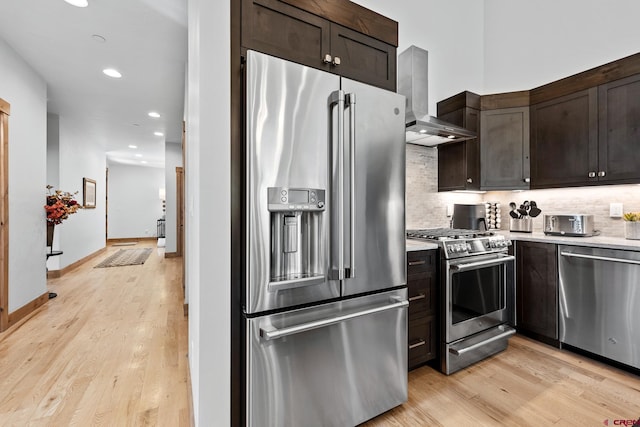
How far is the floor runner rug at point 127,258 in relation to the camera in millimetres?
6246

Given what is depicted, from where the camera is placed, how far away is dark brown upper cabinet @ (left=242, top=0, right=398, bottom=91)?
148cm

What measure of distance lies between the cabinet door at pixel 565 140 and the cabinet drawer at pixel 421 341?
6.37 feet

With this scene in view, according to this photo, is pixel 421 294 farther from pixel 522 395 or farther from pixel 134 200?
pixel 134 200

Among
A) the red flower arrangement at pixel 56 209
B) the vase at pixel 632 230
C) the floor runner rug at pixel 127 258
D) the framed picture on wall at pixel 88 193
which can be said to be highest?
the framed picture on wall at pixel 88 193

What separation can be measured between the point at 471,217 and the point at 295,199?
8.07 ft

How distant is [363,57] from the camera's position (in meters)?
1.81

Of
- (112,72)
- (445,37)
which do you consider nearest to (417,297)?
(445,37)

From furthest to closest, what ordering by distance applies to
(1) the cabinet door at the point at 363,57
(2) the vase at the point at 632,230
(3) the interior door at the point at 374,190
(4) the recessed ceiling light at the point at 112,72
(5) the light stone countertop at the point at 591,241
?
(4) the recessed ceiling light at the point at 112,72 < (2) the vase at the point at 632,230 < (5) the light stone countertop at the point at 591,241 < (1) the cabinet door at the point at 363,57 < (3) the interior door at the point at 374,190

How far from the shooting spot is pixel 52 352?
8.30 ft

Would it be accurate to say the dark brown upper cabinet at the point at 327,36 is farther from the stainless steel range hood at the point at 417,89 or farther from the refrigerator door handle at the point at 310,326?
the refrigerator door handle at the point at 310,326

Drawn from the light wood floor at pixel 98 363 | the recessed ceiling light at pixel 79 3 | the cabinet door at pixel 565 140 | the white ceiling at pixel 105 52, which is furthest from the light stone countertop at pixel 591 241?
the recessed ceiling light at pixel 79 3

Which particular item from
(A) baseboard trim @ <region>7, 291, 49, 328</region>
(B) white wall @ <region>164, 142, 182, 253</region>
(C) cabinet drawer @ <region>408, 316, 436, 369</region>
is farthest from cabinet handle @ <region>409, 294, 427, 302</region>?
(B) white wall @ <region>164, 142, 182, 253</region>

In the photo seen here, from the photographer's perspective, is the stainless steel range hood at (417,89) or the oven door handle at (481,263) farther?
A: the stainless steel range hood at (417,89)

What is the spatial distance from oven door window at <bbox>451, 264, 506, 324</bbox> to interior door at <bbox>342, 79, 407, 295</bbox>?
0.69 m
